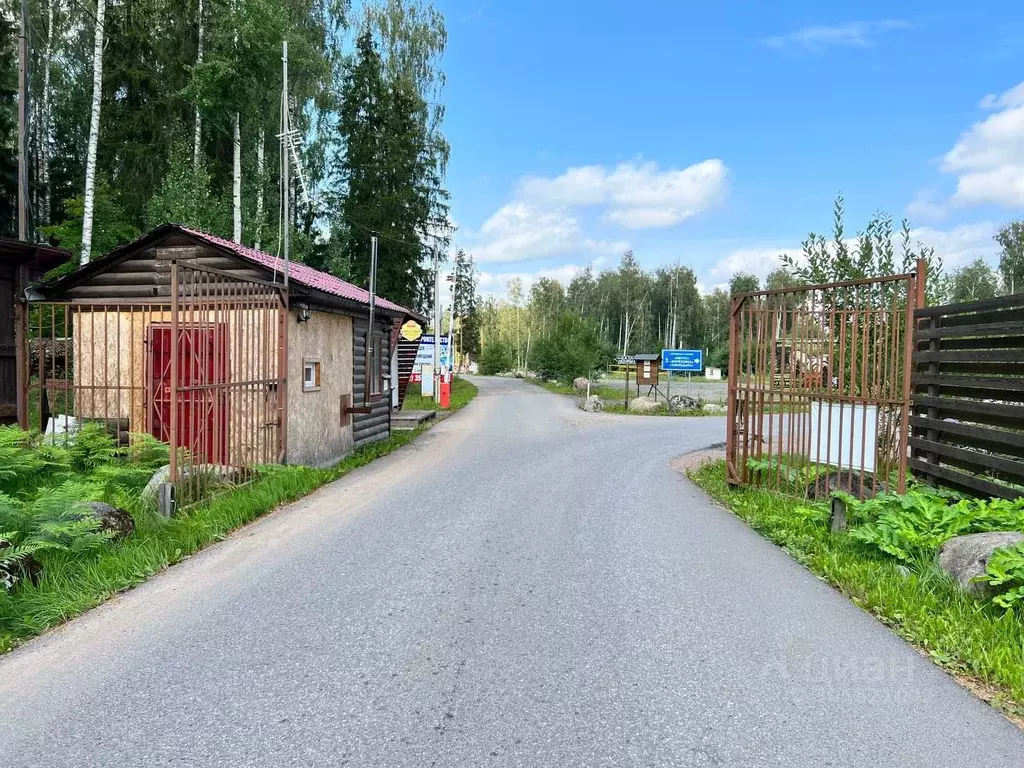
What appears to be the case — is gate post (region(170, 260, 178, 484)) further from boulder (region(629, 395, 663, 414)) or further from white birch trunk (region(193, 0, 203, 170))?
boulder (region(629, 395, 663, 414))

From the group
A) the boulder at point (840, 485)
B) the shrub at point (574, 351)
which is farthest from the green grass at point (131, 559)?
the shrub at point (574, 351)

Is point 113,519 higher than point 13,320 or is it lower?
lower

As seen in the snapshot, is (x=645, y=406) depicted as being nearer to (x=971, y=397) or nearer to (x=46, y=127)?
(x=971, y=397)

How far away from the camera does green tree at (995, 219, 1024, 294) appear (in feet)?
168

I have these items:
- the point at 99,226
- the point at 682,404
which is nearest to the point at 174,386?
the point at 99,226

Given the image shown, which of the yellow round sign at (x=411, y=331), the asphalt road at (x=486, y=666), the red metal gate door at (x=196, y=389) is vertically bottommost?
the asphalt road at (x=486, y=666)

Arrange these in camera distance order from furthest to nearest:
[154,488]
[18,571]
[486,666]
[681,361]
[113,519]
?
[681,361], [154,488], [113,519], [18,571], [486,666]

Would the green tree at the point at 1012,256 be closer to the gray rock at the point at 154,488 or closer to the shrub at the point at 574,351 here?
the shrub at the point at 574,351

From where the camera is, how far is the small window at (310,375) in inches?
394

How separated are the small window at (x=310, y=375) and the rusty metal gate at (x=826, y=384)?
6216 millimetres

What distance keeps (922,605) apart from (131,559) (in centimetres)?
591

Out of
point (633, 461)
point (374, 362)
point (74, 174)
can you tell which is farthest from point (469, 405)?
point (74, 174)

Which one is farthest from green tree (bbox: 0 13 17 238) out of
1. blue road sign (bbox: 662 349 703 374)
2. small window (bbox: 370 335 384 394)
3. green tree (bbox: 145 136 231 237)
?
blue road sign (bbox: 662 349 703 374)

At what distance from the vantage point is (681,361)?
25.7 meters
